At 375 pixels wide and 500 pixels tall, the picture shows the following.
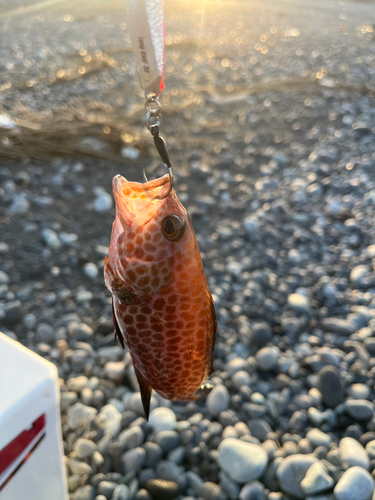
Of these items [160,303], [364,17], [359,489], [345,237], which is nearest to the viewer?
[160,303]

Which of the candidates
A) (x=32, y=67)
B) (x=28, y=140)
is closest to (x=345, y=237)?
(x=28, y=140)

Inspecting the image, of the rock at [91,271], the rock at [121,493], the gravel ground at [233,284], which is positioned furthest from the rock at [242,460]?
the rock at [91,271]

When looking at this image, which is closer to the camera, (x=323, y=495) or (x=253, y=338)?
(x=323, y=495)

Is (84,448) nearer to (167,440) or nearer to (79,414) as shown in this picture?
(79,414)

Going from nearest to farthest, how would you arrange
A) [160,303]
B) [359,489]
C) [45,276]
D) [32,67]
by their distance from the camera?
1. [160,303]
2. [359,489]
3. [45,276]
4. [32,67]

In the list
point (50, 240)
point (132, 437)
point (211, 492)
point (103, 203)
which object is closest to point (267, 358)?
point (211, 492)

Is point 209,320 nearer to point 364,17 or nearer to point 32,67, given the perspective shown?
point 32,67
